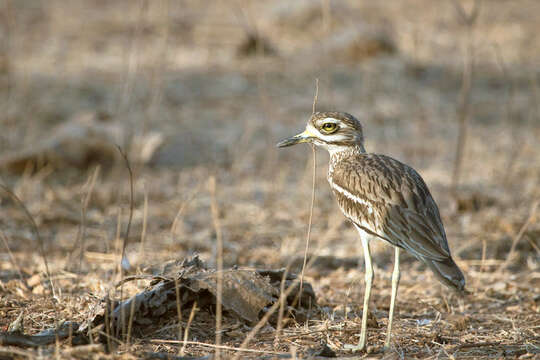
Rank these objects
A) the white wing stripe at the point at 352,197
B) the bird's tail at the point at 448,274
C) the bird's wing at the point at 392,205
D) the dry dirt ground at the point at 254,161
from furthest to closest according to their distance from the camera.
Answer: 1. the dry dirt ground at the point at 254,161
2. the white wing stripe at the point at 352,197
3. the bird's wing at the point at 392,205
4. the bird's tail at the point at 448,274

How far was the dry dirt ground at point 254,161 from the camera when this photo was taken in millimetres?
3592

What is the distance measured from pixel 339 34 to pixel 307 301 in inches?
282

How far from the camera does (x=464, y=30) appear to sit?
1162 centimetres

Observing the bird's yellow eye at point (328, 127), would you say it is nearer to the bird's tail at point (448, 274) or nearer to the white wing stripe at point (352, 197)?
the white wing stripe at point (352, 197)

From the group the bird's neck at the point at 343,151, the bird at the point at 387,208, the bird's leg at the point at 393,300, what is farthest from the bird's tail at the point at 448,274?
the bird's neck at the point at 343,151

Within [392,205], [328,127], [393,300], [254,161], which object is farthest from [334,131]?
[254,161]

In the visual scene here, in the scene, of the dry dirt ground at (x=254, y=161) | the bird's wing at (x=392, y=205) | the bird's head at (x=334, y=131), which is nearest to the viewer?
the bird's wing at (x=392, y=205)

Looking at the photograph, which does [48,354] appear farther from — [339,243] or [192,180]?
[192,180]

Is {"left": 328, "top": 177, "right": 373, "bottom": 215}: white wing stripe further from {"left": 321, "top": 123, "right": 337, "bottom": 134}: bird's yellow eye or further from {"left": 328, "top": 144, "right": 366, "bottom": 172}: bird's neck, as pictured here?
{"left": 321, "top": 123, "right": 337, "bottom": 134}: bird's yellow eye

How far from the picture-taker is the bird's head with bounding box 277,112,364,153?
3715 millimetres

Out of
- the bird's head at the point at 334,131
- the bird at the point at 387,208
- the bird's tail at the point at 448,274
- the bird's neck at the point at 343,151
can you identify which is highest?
the bird's head at the point at 334,131

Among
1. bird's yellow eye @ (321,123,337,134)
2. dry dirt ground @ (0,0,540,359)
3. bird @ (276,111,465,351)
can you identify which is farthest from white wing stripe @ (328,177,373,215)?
bird's yellow eye @ (321,123,337,134)

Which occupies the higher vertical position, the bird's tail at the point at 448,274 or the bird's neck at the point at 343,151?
the bird's neck at the point at 343,151

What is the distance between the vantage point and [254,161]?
25.0 ft
